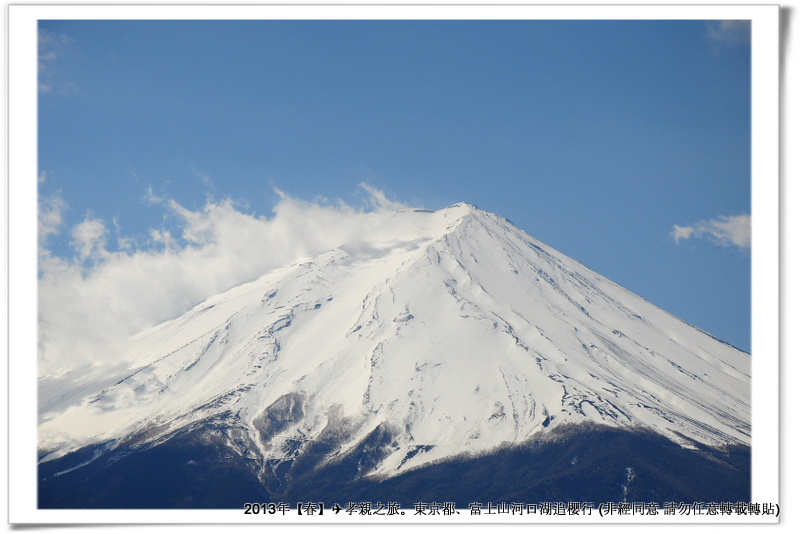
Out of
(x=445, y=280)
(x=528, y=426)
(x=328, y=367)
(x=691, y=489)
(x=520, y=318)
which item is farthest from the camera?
(x=445, y=280)

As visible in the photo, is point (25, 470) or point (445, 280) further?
point (445, 280)

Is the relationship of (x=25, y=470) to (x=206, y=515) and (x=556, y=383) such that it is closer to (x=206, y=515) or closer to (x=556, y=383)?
(x=206, y=515)

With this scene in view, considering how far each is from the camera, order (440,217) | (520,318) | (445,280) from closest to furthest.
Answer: (520,318), (445,280), (440,217)

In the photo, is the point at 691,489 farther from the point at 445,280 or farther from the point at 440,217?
the point at 440,217
